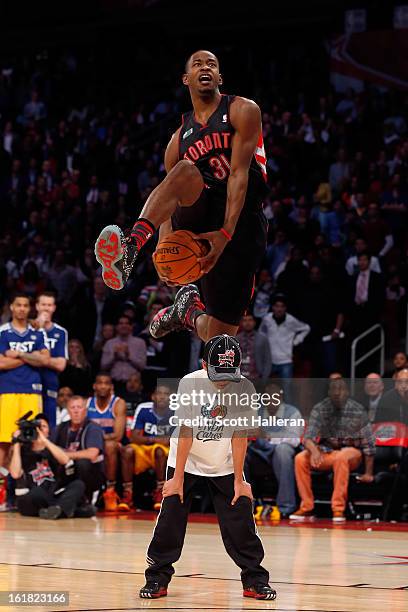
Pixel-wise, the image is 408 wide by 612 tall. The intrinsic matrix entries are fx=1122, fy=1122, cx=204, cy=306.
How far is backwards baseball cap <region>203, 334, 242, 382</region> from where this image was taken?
7949mm

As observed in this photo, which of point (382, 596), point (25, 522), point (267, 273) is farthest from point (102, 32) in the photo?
point (382, 596)

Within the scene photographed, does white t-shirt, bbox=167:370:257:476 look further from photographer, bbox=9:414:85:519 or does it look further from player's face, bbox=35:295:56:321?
player's face, bbox=35:295:56:321

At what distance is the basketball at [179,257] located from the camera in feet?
24.9

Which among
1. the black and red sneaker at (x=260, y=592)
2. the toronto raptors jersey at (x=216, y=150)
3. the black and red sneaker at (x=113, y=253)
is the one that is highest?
the toronto raptors jersey at (x=216, y=150)

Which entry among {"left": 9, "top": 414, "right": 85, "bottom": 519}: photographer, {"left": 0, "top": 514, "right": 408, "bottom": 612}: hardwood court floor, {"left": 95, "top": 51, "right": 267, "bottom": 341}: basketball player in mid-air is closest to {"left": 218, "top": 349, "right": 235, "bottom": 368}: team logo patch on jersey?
{"left": 95, "top": 51, "right": 267, "bottom": 341}: basketball player in mid-air

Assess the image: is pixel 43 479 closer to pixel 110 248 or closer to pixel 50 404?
pixel 50 404

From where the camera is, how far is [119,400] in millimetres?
16656

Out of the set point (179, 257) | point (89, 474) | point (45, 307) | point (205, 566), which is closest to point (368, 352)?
point (89, 474)

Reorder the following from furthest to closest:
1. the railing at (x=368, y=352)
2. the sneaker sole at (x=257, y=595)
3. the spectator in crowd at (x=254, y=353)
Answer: the railing at (x=368, y=352), the spectator in crowd at (x=254, y=353), the sneaker sole at (x=257, y=595)

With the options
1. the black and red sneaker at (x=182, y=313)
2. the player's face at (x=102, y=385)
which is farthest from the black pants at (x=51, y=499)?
the black and red sneaker at (x=182, y=313)

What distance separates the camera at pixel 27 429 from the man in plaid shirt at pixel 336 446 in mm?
3563

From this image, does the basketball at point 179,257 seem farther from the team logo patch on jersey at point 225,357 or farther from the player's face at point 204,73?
the player's face at point 204,73

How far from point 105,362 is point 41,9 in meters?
16.6

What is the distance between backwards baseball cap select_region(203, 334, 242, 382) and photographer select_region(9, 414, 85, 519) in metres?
7.61
